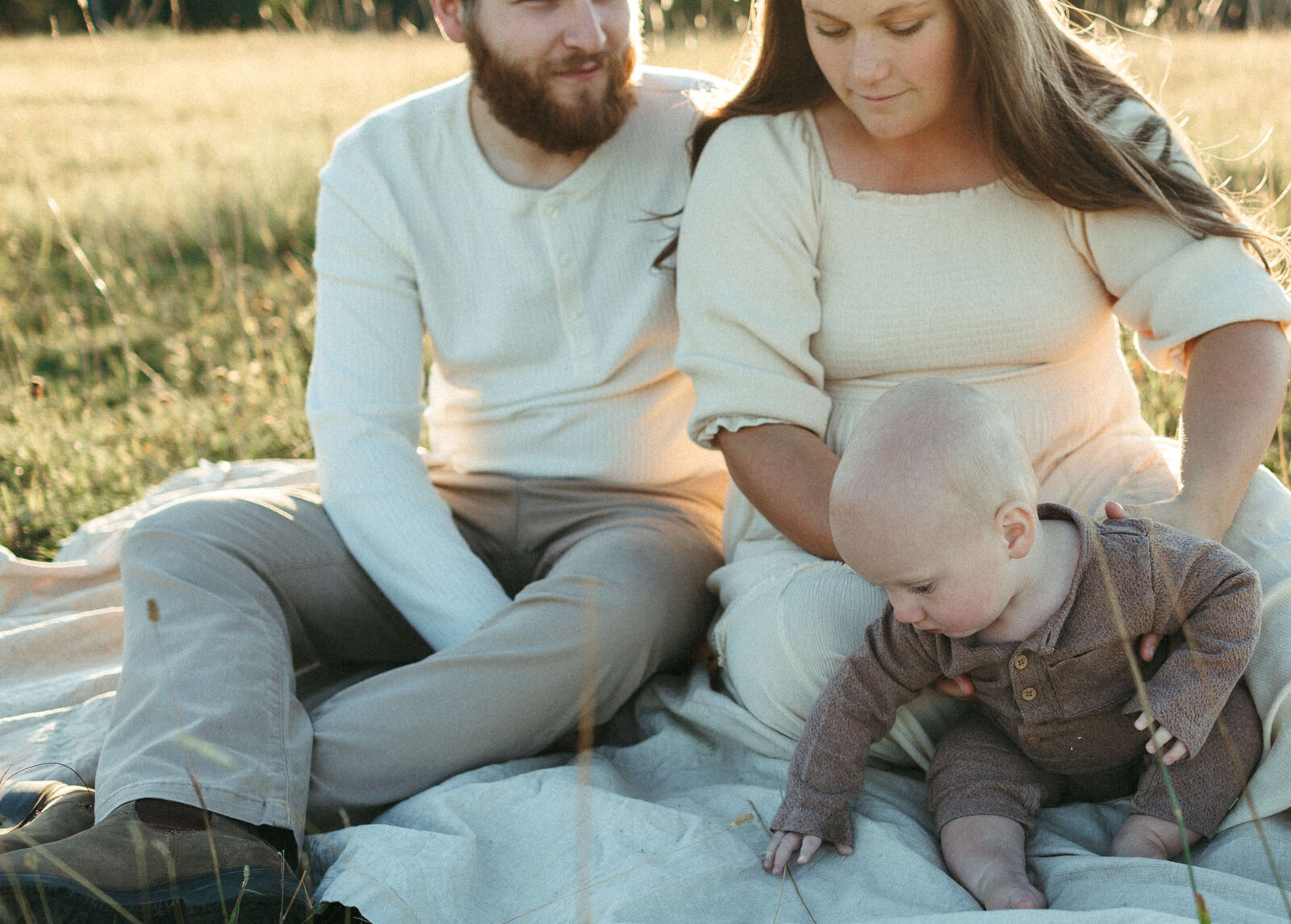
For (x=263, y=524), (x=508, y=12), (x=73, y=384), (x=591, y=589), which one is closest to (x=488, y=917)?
(x=591, y=589)

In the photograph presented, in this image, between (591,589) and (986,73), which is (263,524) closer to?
(591,589)

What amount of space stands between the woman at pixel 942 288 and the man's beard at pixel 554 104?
40cm

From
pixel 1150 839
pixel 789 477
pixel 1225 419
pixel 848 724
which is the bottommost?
pixel 1150 839

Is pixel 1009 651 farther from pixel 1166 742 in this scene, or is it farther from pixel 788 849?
pixel 788 849

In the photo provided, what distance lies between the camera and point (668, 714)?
2.77 metres

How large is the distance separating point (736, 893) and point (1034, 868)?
48cm

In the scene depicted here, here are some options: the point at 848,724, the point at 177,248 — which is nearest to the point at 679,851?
the point at 848,724

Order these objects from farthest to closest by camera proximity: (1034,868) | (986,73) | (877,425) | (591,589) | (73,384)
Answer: (73,384), (591,589), (986,73), (1034,868), (877,425)

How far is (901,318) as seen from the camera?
102 inches

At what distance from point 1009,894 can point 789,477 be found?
0.91m

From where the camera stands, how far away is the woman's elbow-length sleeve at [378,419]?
2.88m

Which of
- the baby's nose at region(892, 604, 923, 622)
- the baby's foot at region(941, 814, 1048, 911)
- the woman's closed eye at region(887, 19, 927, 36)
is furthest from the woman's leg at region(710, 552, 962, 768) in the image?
the woman's closed eye at region(887, 19, 927, 36)

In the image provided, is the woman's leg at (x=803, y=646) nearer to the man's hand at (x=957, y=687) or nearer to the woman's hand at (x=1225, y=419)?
the man's hand at (x=957, y=687)

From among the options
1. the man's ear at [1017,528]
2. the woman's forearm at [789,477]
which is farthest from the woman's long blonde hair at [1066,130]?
the man's ear at [1017,528]
